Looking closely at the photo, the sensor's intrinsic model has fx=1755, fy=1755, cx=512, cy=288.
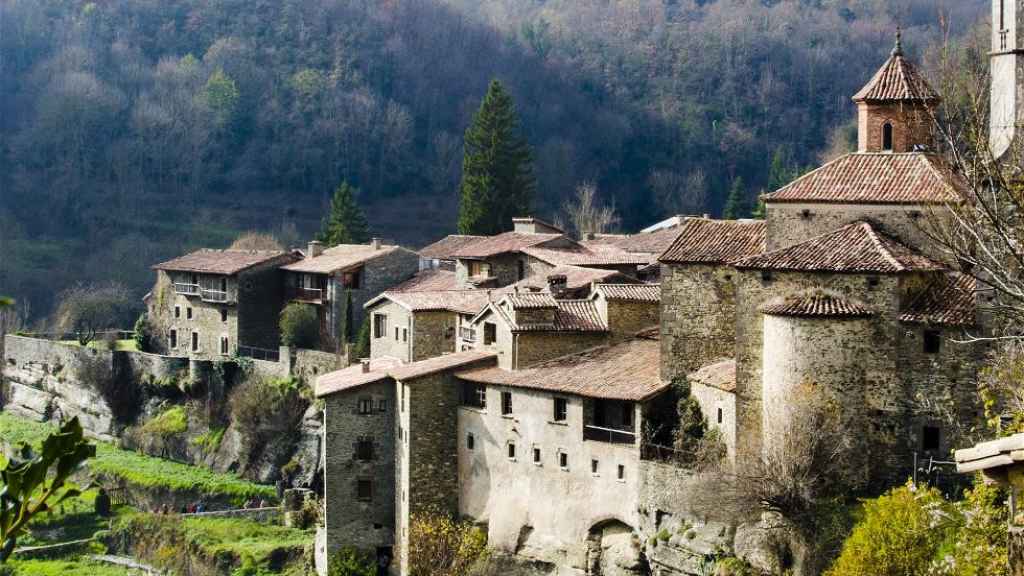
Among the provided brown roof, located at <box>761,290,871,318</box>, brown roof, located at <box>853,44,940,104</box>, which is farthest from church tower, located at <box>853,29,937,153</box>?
brown roof, located at <box>761,290,871,318</box>

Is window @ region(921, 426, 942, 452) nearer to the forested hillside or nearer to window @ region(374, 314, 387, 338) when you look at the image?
window @ region(374, 314, 387, 338)

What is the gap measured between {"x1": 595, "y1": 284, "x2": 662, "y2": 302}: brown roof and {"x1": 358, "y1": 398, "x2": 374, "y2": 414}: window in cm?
751

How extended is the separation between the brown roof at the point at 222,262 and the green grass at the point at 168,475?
8863 mm

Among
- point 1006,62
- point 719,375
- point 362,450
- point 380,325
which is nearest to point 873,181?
point 1006,62

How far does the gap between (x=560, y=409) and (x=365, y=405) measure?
7.35 metres

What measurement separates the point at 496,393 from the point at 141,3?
4448 inches

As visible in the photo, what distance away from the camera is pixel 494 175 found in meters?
86.4

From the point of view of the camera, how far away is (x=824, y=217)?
4284 centimetres

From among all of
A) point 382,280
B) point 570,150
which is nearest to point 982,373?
point 382,280

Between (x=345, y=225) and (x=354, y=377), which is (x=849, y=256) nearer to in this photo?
(x=354, y=377)

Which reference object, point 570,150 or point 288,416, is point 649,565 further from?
point 570,150

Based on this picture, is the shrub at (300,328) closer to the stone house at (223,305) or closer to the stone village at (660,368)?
the stone house at (223,305)

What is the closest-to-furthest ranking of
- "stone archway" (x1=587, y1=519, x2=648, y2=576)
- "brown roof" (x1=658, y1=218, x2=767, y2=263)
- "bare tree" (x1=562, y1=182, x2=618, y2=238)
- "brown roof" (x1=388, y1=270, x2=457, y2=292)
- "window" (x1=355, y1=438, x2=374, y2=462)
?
"stone archway" (x1=587, y1=519, x2=648, y2=576) < "brown roof" (x1=658, y1=218, x2=767, y2=263) < "window" (x1=355, y1=438, x2=374, y2=462) < "brown roof" (x1=388, y1=270, x2=457, y2=292) < "bare tree" (x1=562, y1=182, x2=618, y2=238)

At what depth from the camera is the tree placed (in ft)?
38.2
